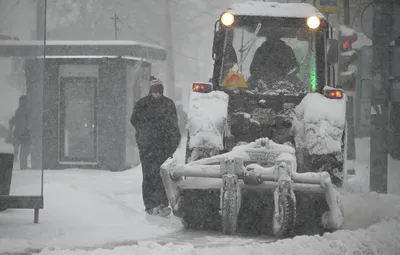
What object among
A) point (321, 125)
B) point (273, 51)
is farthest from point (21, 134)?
point (321, 125)

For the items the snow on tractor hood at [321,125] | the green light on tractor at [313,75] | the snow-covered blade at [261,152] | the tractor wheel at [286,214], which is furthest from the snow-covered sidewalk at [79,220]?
the green light on tractor at [313,75]

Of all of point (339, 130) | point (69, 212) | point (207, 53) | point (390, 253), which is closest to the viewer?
point (390, 253)

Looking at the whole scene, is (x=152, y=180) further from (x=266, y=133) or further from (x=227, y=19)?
(x=227, y=19)

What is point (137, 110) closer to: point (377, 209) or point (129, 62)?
point (377, 209)

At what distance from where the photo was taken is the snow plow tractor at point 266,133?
24.9ft

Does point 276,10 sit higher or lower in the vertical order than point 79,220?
higher

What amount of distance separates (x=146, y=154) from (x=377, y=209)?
10.3 ft

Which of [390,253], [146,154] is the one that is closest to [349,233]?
[390,253]

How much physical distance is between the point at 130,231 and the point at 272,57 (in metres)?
2.80

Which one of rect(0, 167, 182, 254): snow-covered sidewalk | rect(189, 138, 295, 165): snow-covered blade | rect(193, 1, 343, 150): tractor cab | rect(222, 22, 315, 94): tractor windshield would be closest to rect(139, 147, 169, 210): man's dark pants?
rect(0, 167, 182, 254): snow-covered sidewalk

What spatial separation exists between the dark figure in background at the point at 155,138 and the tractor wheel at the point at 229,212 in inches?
96.5

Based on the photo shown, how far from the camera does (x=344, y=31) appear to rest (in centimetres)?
1695

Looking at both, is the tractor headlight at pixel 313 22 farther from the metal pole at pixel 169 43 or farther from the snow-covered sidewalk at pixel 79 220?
the metal pole at pixel 169 43

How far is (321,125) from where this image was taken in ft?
Result: 27.6
